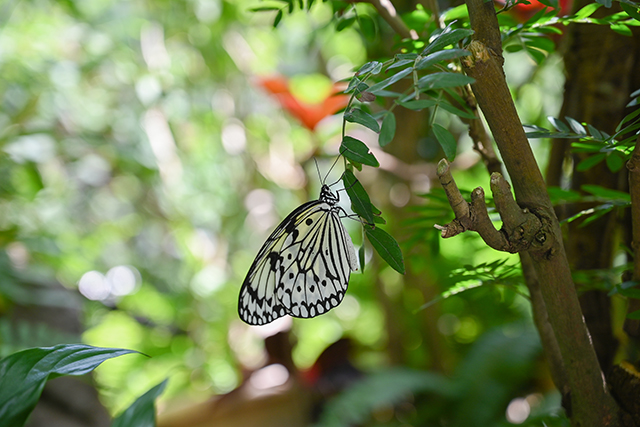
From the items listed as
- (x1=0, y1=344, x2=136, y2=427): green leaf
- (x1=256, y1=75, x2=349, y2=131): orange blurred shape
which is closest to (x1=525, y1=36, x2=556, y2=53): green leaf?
(x1=0, y1=344, x2=136, y2=427): green leaf

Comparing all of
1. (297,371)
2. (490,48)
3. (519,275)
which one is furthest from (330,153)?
(490,48)

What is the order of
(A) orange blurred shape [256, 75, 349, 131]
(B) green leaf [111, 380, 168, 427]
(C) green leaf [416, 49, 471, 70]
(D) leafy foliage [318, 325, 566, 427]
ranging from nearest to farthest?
(C) green leaf [416, 49, 471, 70] < (B) green leaf [111, 380, 168, 427] < (D) leafy foliage [318, 325, 566, 427] < (A) orange blurred shape [256, 75, 349, 131]

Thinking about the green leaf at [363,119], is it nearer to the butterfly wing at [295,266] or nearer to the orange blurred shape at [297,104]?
the butterfly wing at [295,266]

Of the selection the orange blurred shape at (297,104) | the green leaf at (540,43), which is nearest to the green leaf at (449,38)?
the green leaf at (540,43)

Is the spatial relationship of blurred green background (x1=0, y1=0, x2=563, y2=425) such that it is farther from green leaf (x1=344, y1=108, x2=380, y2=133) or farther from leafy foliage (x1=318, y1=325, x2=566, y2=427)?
green leaf (x1=344, y1=108, x2=380, y2=133)

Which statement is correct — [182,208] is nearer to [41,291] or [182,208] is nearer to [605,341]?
[41,291]
